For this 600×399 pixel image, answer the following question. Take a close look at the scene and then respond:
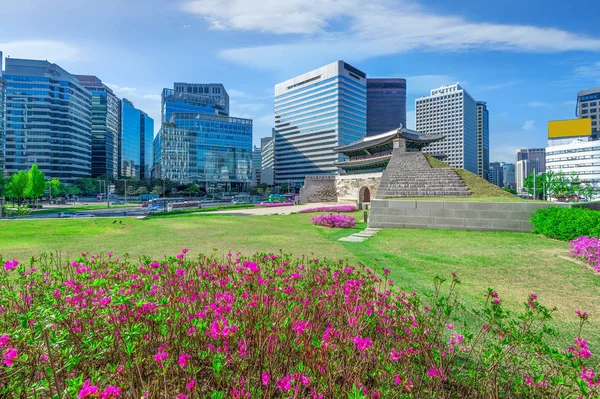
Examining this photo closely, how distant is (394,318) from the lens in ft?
10.0

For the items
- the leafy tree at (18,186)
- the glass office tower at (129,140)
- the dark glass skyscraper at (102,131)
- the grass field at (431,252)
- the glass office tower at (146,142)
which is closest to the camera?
the grass field at (431,252)

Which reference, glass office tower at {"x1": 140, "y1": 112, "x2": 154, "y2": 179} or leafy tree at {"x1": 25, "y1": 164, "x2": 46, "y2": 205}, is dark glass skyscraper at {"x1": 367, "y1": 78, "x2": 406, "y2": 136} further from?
glass office tower at {"x1": 140, "y1": 112, "x2": 154, "y2": 179}

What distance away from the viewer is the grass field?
491 centimetres

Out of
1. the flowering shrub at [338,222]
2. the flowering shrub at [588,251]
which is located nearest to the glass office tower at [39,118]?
the flowering shrub at [338,222]

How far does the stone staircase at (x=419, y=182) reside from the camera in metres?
20.5

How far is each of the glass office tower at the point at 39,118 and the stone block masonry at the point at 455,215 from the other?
340ft

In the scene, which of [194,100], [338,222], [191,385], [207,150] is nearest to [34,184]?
[338,222]

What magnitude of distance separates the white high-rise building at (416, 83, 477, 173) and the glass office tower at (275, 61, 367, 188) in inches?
1971

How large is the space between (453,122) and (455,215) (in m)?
138

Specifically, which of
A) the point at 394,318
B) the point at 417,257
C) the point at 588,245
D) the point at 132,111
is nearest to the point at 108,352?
the point at 394,318

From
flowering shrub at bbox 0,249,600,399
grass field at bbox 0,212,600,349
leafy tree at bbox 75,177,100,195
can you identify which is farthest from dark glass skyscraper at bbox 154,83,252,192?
flowering shrub at bbox 0,249,600,399

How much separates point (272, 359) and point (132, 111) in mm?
156156

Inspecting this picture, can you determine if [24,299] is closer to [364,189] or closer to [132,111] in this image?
[364,189]

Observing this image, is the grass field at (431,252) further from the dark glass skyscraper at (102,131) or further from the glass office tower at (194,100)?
the dark glass skyscraper at (102,131)
